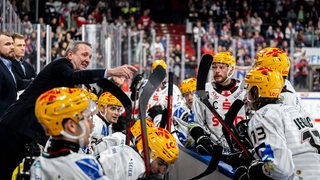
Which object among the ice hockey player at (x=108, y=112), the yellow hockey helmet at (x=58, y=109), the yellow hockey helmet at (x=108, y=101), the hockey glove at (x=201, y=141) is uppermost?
the yellow hockey helmet at (x=58, y=109)

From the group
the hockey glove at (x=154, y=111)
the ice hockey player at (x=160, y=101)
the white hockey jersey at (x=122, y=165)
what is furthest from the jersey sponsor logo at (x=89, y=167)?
the hockey glove at (x=154, y=111)

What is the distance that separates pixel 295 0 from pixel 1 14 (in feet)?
43.4

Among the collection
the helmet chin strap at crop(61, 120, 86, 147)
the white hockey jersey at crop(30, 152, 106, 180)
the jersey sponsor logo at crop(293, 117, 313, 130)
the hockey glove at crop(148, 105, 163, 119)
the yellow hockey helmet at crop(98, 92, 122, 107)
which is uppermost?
the helmet chin strap at crop(61, 120, 86, 147)

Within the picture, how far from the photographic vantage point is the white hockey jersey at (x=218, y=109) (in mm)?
4668

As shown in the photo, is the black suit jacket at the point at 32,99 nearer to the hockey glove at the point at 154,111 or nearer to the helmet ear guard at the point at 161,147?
the helmet ear guard at the point at 161,147

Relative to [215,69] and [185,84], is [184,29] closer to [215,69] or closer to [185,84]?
[185,84]

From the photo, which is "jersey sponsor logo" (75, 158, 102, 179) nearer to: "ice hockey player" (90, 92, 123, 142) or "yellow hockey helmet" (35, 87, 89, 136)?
"yellow hockey helmet" (35, 87, 89, 136)

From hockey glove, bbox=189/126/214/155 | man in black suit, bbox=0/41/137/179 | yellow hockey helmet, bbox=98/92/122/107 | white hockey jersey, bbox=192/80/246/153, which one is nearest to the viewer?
man in black suit, bbox=0/41/137/179

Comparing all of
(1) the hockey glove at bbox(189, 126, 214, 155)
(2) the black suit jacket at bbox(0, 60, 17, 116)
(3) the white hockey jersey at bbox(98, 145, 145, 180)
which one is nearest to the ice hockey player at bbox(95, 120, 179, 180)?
(3) the white hockey jersey at bbox(98, 145, 145, 180)

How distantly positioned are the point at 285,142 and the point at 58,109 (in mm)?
1104

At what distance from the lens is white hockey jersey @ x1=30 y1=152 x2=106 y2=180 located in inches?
95.7

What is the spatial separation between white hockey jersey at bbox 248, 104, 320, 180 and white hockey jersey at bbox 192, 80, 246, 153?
1453 millimetres

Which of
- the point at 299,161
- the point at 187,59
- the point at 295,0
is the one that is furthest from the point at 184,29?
the point at 299,161

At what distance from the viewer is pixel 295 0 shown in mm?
18453
